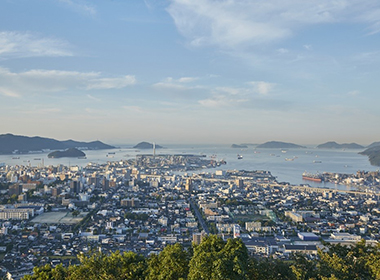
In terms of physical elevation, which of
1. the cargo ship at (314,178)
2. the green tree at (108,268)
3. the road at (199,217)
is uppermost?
the green tree at (108,268)

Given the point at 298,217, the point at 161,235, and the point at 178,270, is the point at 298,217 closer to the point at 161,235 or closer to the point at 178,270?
the point at 161,235

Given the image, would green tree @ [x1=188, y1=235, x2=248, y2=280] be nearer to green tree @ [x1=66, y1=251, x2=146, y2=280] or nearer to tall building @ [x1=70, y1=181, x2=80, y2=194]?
green tree @ [x1=66, y1=251, x2=146, y2=280]

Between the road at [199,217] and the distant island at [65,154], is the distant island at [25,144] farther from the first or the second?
the road at [199,217]

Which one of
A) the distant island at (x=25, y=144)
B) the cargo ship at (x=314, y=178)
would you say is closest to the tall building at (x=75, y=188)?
the cargo ship at (x=314, y=178)

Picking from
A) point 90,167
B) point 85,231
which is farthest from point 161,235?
point 90,167

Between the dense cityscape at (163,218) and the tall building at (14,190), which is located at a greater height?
the tall building at (14,190)
